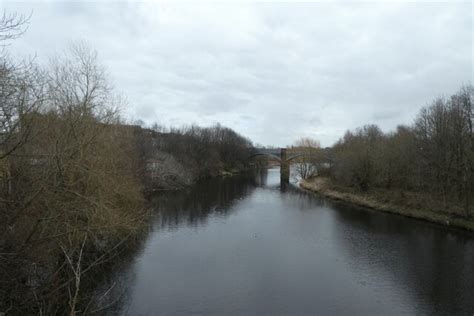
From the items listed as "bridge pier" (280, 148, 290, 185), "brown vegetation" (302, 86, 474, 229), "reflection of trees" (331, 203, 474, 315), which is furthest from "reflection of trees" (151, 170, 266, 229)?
"bridge pier" (280, 148, 290, 185)

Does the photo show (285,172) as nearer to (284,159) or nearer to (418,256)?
(284,159)

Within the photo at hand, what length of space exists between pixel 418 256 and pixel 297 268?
22.6ft

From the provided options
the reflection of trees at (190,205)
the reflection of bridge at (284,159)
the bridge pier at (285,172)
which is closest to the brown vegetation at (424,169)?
the reflection of trees at (190,205)

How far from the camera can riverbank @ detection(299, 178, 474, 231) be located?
24.7m

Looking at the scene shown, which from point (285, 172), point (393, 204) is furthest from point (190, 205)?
point (285, 172)

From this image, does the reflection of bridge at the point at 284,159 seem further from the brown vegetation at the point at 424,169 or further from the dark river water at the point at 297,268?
the dark river water at the point at 297,268

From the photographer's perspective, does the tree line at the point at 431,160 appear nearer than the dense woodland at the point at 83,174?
No

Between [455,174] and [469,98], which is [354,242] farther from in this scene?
[469,98]

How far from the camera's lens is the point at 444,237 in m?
21.8

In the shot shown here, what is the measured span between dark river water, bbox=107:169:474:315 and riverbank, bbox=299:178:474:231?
3.95 ft

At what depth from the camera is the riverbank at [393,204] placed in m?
24.7

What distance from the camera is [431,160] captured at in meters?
29.0

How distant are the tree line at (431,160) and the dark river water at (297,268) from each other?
4.55 m

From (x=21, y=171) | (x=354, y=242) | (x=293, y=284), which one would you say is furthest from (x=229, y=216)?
(x=21, y=171)
